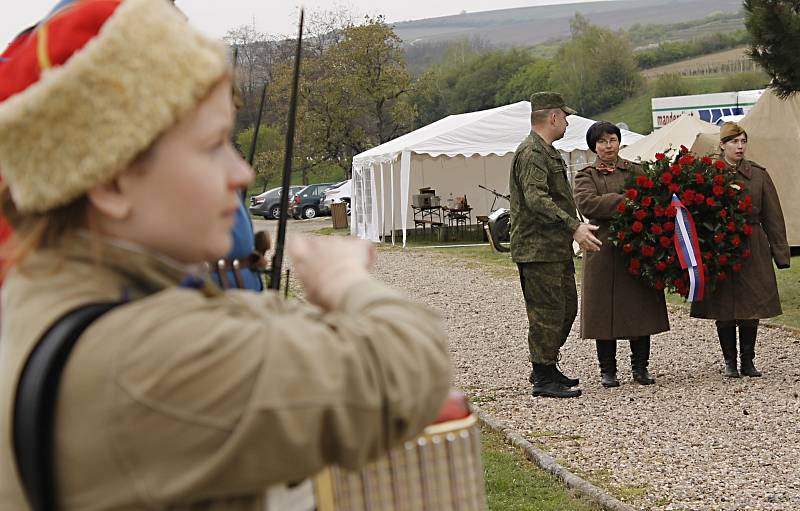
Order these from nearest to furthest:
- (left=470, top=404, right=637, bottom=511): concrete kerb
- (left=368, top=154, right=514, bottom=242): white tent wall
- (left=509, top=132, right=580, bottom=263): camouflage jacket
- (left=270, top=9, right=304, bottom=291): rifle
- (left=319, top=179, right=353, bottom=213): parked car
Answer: (left=270, top=9, right=304, bottom=291): rifle, (left=470, top=404, right=637, bottom=511): concrete kerb, (left=509, top=132, right=580, bottom=263): camouflage jacket, (left=368, top=154, right=514, bottom=242): white tent wall, (left=319, top=179, right=353, bottom=213): parked car

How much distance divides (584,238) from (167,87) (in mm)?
6593

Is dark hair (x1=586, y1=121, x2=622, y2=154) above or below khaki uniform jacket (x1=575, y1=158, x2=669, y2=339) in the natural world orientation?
above

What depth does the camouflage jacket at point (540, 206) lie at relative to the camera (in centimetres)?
801

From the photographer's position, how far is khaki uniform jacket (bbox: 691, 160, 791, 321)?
8.55 metres

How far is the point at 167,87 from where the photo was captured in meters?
1.28

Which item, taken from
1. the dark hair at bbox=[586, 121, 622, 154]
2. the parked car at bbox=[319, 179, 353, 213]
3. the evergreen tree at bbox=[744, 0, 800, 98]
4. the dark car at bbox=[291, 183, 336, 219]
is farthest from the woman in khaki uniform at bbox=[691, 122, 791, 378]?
the dark car at bbox=[291, 183, 336, 219]

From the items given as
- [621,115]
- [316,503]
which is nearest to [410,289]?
[316,503]

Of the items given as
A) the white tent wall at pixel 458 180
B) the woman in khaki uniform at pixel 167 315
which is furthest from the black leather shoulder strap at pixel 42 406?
the white tent wall at pixel 458 180

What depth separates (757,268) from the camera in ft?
28.3

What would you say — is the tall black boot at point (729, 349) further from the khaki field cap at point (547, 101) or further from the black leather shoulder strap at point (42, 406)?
the black leather shoulder strap at point (42, 406)

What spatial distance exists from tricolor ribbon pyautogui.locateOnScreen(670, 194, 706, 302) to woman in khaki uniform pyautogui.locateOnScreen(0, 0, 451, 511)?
7.38m

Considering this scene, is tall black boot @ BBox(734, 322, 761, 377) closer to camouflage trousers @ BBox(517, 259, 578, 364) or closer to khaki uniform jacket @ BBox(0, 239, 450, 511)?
camouflage trousers @ BBox(517, 259, 578, 364)

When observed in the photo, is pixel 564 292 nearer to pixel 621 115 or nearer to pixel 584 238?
pixel 584 238

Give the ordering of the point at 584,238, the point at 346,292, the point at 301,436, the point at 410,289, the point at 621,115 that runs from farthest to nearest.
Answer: the point at 621,115 → the point at 410,289 → the point at 584,238 → the point at 346,292 → the point at 301,436
